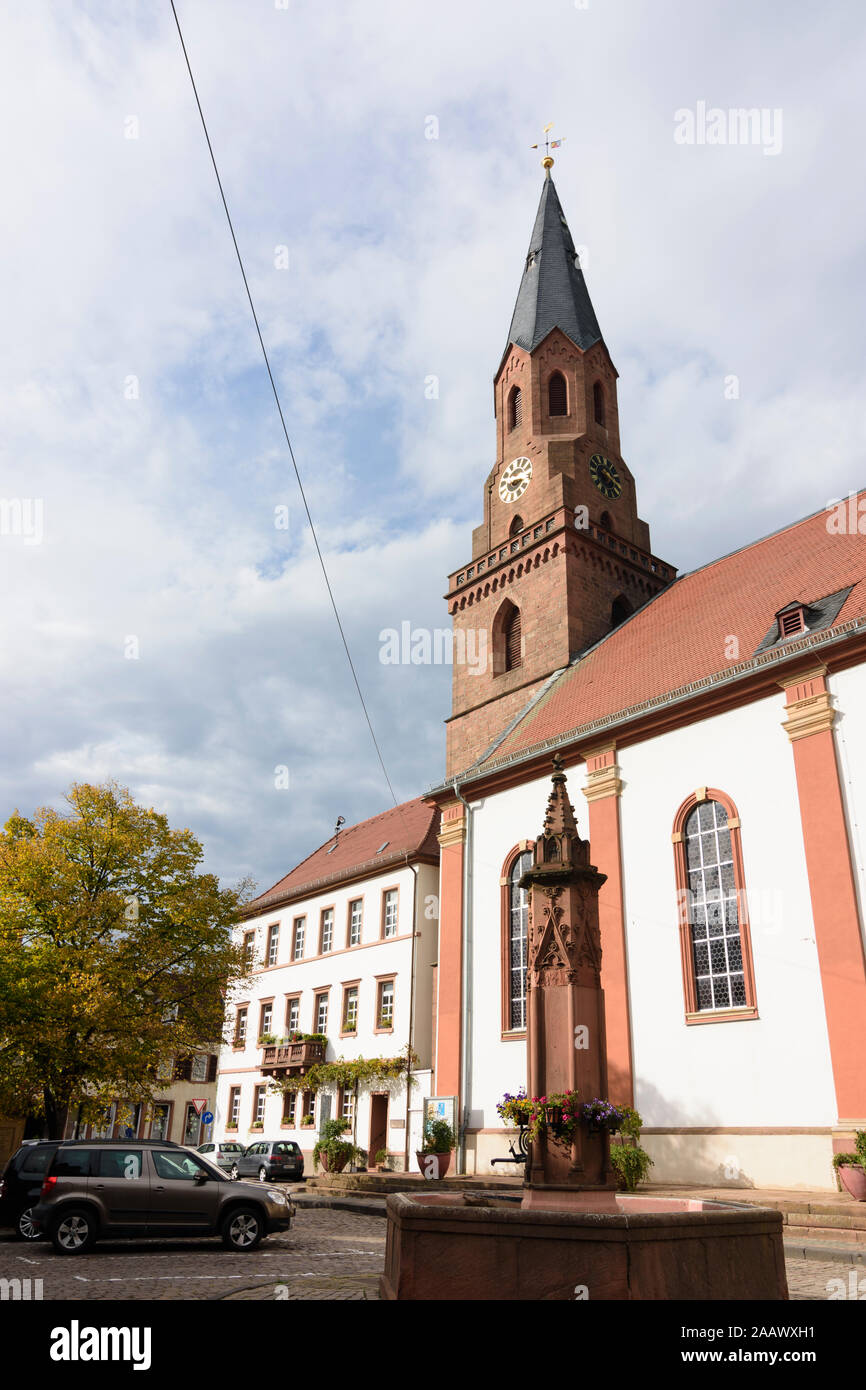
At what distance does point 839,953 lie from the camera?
17.8 m

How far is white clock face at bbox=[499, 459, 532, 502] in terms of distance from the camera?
121ft

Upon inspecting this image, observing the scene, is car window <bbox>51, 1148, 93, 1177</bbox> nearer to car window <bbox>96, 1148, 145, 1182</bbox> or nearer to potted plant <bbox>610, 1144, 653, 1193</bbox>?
car window <bbox>96, 1148, 145, 1182</bbox>

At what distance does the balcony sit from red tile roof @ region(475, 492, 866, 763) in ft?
43.2

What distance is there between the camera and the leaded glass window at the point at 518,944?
24844 mm

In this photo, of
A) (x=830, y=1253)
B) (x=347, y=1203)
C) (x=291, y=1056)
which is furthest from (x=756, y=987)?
(x=291, y=1056)

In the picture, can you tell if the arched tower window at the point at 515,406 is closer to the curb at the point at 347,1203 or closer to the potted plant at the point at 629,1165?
the curb at the point at 347,1203

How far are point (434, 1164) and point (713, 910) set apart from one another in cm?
998

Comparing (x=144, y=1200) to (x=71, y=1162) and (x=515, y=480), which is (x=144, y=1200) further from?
(x=515, y=480)

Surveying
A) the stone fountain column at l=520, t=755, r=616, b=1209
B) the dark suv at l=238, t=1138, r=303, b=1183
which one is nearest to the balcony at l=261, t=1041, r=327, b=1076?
the dark suv at l=238, t=1138, r=303, b=1183

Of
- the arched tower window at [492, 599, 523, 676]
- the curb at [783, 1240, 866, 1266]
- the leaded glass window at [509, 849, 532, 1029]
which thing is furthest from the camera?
the arched tower window at [492, 599, 523, 676]

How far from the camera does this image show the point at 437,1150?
24750 millimetres

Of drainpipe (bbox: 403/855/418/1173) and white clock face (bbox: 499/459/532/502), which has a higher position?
white clock face (bbox: 499/459/532/502)

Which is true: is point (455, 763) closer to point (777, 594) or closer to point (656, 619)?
point (656, 619)

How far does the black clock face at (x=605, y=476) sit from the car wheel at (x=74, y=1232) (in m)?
29.4
